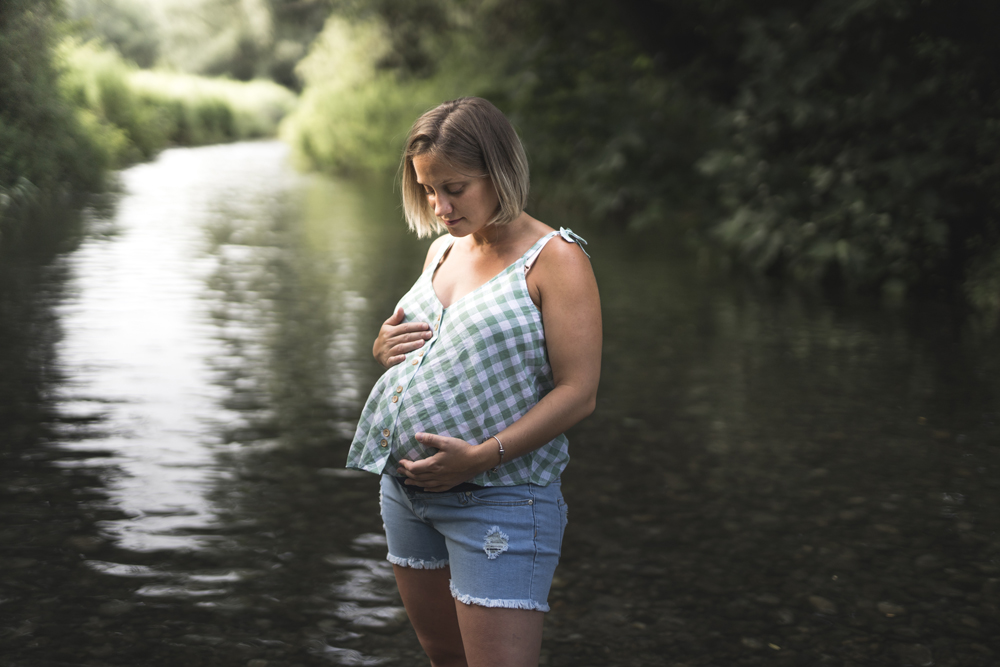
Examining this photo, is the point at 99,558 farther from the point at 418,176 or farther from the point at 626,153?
the point at 626,153

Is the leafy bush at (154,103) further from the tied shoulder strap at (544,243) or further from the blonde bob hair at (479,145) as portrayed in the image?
the tied shoulder strap at (544,243)

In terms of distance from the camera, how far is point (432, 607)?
7.97 ft

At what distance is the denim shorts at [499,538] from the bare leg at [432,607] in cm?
16

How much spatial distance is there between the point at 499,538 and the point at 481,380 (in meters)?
0.36

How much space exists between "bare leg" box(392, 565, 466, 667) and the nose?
2.88 feet

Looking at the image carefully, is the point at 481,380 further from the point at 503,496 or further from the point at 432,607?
the point at 432,607

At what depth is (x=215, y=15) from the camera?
814 inches

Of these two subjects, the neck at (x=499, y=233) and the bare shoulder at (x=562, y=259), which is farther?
the neck at (x=499, y=233)

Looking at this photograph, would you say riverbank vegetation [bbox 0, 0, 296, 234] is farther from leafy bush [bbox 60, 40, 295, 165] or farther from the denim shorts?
the denim shorts

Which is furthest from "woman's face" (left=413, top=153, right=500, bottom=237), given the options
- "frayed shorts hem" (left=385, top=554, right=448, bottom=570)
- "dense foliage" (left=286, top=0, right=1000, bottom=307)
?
"dense foliage" (left=286, top=0, right=1000, bottom=307)

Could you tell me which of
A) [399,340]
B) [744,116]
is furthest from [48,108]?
[744,116]

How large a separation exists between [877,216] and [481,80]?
45.9ft

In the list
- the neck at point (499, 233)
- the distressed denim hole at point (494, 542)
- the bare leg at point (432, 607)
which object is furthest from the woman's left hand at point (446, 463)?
the neck at point (499, 233)

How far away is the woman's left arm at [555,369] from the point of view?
6.92 ft
